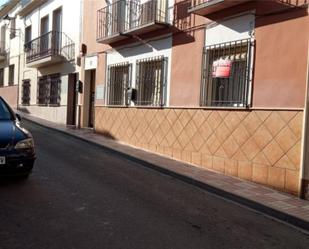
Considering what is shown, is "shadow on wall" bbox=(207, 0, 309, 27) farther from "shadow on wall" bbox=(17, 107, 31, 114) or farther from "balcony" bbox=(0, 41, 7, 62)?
"balcony" bbox=(0, 41, 7, 62)

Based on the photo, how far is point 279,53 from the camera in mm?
8867

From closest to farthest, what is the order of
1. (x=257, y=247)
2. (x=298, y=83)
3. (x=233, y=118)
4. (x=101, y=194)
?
(x=257, y=247), (x=101, y=194), (x=298, y=83), (x=233, y=118)

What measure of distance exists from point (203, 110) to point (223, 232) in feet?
16.4

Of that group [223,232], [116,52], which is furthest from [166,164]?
[116,52]

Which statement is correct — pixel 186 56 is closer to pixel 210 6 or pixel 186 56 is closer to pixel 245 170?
pixel 210 6

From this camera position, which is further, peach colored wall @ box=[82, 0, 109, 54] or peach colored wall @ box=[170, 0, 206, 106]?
peach colored wall @ box=[82, 0, 109, 54]

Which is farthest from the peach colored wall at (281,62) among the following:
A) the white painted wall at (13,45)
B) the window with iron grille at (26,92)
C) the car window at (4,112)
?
the white painted wall at (13,45)

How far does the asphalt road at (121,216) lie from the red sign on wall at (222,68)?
2.41 meters

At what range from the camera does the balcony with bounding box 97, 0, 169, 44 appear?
1286 centimetres

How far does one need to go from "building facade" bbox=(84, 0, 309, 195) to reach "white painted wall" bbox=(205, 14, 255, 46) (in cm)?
2

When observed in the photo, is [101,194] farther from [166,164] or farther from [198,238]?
[166,164]

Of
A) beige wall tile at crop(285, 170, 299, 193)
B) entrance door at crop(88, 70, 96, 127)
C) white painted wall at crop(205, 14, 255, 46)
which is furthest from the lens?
entrance door at crop(88, 70, 96, 127)

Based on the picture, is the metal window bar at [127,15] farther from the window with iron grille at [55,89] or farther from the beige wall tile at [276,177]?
the beige wall tile at [276,177]

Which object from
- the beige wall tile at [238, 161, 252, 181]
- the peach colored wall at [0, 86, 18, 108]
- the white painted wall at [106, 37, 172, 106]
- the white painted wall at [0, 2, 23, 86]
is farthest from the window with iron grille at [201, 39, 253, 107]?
the peach colored wall at [0, 86, 18, 108]
